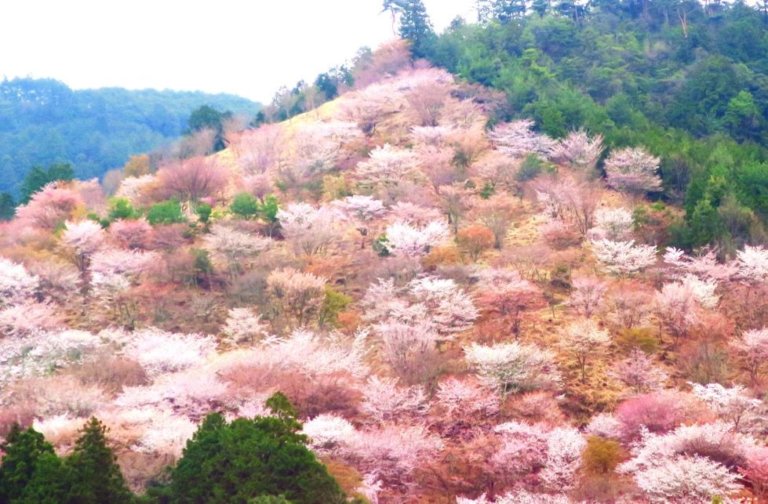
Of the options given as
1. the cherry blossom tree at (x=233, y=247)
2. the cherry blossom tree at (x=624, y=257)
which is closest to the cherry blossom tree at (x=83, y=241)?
the cherry blossom tree at (x=233, y=247)

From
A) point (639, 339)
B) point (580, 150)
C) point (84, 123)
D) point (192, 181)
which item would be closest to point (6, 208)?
point (192, 181)

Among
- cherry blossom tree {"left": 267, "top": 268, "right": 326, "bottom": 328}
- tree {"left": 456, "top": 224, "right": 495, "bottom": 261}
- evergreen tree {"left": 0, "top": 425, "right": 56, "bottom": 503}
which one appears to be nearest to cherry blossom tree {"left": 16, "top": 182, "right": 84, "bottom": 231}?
cherry blossom tree {"left": 267, "top": 268, "right": 326, "bottom": 328}

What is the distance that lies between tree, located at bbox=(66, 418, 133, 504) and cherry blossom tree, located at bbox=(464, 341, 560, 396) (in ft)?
37.7

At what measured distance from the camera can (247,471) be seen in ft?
57.6

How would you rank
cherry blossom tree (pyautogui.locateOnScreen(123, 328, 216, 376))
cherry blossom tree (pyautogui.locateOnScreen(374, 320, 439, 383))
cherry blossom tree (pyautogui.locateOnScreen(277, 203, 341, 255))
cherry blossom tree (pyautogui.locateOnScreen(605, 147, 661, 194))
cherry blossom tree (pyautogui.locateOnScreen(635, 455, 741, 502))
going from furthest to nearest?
cherry blossom tree (pyautogui.locateOnScreen(605, 147, 661, 194)) → cherry blossom tree (pyautogui.locateOnScreen(277, 203, 341, 255)) → cherry blossom tree (pyautogui.locateOnScreen(123, 328, 216, 376)) → cherry blossom tree (pyautogui.locateOnScreen(374, 320, 439, 383)) → cherry blossom tree (pyautogui.locateOnScreen(635, 455, 741, 502))

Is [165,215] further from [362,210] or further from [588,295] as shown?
[588,295]

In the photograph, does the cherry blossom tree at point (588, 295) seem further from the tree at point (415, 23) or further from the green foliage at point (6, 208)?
the tree at point (415, 23)

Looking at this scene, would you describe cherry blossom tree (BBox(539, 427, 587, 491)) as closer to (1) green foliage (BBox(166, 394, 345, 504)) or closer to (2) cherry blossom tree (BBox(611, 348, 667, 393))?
(2) cherry blossom tree (BBox(611, 348, 667, 393))

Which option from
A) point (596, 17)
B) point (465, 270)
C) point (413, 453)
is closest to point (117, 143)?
point (596, 17)

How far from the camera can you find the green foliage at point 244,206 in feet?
125

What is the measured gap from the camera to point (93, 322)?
33125 mm

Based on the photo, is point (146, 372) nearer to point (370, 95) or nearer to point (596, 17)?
point (370, 95)

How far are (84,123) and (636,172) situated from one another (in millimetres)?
53516

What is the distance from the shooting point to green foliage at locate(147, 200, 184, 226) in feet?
123
